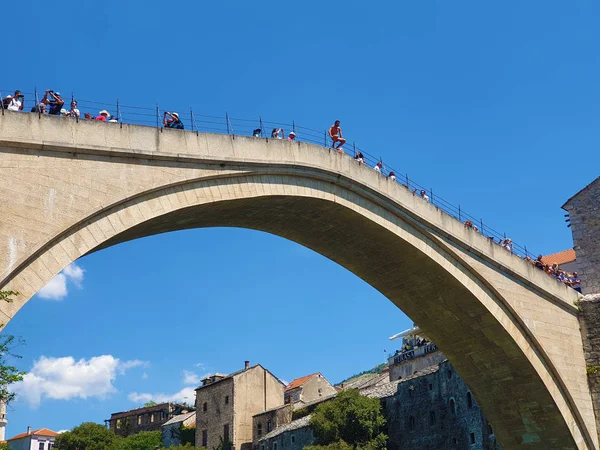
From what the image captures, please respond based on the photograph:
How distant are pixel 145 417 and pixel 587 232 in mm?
50501

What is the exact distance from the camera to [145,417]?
67625 millimetres

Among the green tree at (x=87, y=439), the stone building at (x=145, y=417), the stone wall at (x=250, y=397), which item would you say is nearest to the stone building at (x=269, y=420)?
the stone wall at (x=250, y=397)

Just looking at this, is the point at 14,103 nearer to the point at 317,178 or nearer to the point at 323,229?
the point at 317,178

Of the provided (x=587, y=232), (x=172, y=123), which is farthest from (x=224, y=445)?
(x=172, y=123)

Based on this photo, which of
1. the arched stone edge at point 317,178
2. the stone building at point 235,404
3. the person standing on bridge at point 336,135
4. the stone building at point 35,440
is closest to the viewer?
the arched stone edge at point 317,178

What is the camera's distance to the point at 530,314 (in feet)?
71.9

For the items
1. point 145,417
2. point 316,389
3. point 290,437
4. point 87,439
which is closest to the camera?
point 290,437

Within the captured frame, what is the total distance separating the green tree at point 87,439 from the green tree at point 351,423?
2294 cm

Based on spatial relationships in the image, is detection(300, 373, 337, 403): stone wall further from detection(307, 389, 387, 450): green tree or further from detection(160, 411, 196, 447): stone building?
detection(307, 389, 387, 450): green tree

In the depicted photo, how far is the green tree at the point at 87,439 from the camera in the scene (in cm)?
5725

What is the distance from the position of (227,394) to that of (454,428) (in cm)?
2063

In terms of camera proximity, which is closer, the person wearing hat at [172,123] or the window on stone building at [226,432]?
the person wearing hat at [172,123]

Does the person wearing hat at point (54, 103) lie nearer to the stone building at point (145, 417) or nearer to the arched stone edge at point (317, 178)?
the arched stone edge at point (317, 178)

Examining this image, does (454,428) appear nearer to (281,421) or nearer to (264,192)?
(281,421)
